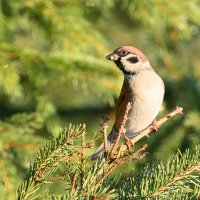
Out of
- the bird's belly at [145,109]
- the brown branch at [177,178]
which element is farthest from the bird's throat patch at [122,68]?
the brown branch at [177,178]

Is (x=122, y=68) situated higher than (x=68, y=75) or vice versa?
(x=122, y=68)

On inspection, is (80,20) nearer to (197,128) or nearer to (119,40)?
(197,128)

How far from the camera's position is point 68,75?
4.71 meters

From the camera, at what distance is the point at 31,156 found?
4.41 m

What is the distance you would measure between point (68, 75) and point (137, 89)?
557 millimetres

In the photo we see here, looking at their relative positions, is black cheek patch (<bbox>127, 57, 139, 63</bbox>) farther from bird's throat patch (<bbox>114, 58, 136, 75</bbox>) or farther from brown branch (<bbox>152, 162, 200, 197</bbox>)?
brown branch (<bbox>152, 162, 200, 197</bbox>)

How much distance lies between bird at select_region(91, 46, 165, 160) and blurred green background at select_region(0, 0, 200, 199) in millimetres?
191

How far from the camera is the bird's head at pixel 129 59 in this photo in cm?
440

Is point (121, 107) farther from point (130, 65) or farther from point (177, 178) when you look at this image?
point (177, 178)

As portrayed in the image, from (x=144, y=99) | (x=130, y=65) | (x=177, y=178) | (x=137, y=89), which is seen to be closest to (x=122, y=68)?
(x=130, y=65)

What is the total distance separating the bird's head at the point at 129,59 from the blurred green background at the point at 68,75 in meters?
0.16

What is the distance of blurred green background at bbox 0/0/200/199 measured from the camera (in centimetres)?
449

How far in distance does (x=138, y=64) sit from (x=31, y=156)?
1001 millimetres

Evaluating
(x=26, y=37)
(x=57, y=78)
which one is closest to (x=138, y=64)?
(x=57, y=78)
